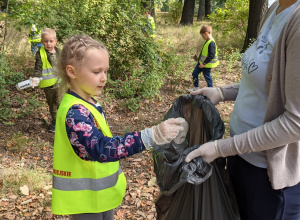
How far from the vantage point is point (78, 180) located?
163 centimetres

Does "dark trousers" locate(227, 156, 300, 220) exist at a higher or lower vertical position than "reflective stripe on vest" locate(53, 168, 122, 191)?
higher

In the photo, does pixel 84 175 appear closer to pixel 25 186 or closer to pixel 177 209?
pixel 177 209

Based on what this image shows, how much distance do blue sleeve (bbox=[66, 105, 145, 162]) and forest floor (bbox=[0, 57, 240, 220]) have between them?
1707 mm

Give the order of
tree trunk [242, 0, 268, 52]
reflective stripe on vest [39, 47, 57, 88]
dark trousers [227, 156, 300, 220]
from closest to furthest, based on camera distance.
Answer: dark trousers [227, 156, 300, 220] < reflective stripe on vest [39, 47, 57, 88] < tree trunk [242, 0, 268, 52]

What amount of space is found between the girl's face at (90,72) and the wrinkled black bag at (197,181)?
1.78ft

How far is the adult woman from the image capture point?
45.1 inches

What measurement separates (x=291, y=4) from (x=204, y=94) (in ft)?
2.54

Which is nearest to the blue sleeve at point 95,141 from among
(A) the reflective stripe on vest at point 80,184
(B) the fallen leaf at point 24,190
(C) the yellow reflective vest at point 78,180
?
(C) the yellow reflective vest at point 78,180

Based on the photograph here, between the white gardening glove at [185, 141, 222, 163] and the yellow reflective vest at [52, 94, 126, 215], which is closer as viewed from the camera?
the white gardening glove at [185, 141, 222, 163]

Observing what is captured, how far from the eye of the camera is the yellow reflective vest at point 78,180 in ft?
5.23

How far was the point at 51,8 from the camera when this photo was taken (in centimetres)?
580

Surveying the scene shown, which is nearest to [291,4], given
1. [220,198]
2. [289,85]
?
→ [289,85]

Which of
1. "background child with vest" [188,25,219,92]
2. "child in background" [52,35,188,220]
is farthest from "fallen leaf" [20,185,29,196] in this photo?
"background child with vest" [188,25,219,92]

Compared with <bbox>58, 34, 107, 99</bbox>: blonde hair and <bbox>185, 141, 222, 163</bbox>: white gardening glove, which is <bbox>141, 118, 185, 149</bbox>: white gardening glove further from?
<bbox>58, 34, 107, 99</bbox>: blonde hair
